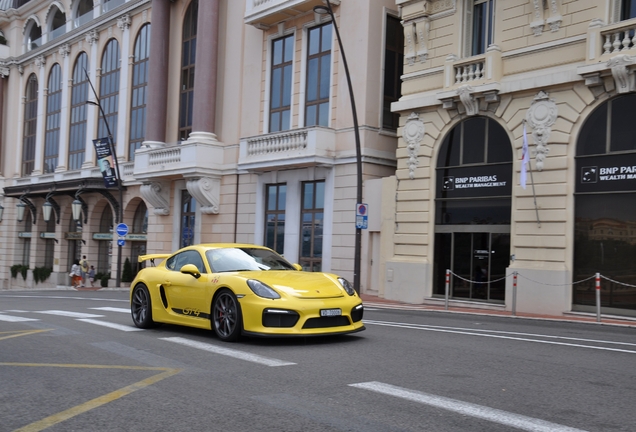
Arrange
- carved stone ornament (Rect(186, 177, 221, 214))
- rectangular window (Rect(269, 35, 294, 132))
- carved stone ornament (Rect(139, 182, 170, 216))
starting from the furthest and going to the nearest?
carved stone ornament (Rect(139, 182, 170, 216)) < carved stone ornament (Rect(186, 177, 221, 214)) < rectangular window (Rect(269, 35, 294, 132))

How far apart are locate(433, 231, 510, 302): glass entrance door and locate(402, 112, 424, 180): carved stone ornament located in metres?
2.37

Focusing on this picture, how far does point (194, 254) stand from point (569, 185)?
11.3 metres

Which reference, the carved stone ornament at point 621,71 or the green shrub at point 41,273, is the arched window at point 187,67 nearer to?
the green shrub at point 41,273

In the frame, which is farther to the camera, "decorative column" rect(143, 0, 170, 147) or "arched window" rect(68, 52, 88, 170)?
"arched window" rect(68, 52, 88, 170)

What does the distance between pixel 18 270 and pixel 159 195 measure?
66.7 feet

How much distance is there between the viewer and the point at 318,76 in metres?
28.7

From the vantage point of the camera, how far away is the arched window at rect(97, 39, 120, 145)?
4244 centimetres

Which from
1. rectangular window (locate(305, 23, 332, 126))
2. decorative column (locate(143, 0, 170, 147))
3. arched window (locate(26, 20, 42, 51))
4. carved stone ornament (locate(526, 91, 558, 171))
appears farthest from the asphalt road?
arched window (locate(26, 20, 42, 51))

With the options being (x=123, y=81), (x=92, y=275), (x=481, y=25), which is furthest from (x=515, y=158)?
(x=92, y=275)

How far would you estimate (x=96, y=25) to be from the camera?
43875mm

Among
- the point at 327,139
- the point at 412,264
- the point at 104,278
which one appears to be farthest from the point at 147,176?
the point at 412,264

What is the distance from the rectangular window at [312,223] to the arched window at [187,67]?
9.67 m

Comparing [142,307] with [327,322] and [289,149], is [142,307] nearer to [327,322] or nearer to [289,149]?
[327,322]

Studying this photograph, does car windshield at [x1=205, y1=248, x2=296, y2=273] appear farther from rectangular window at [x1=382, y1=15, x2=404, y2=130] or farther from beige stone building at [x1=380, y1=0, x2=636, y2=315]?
rectangular window at [x1=382, y1=15, x2=404, y2=130]
